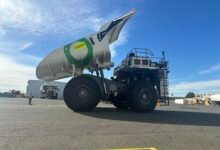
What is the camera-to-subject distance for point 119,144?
7.57 metres

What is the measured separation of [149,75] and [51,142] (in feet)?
34.9

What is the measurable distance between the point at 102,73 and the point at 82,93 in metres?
1.66

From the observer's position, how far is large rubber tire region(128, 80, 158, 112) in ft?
53.2

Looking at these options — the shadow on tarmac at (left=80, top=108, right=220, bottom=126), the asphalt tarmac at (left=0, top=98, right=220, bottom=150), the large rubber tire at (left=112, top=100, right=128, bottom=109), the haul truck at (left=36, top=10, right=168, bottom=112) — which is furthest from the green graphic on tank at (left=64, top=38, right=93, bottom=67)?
the asphalt tarmac at (left=0, top=98, right=220, bottom=150)

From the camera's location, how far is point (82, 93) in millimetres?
15305

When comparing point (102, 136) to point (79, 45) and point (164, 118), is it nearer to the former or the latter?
point (164, 118)

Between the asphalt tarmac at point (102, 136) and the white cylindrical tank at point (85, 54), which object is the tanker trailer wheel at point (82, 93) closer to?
the white cylindrical tank at point (85, 54)

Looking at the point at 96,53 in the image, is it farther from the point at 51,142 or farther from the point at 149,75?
the point at 51,142

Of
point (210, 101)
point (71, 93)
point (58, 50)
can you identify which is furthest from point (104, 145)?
point (210, 101)

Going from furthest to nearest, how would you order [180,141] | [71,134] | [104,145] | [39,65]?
[39,65] < [71,134] < [180,141] < [104,145]

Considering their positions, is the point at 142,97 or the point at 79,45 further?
the point at 142,97

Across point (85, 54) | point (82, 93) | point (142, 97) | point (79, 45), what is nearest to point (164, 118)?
point (142, 97)

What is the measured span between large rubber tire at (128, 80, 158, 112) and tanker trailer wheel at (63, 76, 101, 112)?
1.94 meters

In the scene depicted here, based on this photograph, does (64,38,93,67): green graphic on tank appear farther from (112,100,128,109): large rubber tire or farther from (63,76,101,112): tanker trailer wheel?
(112,100,128,109): large rubber tire
